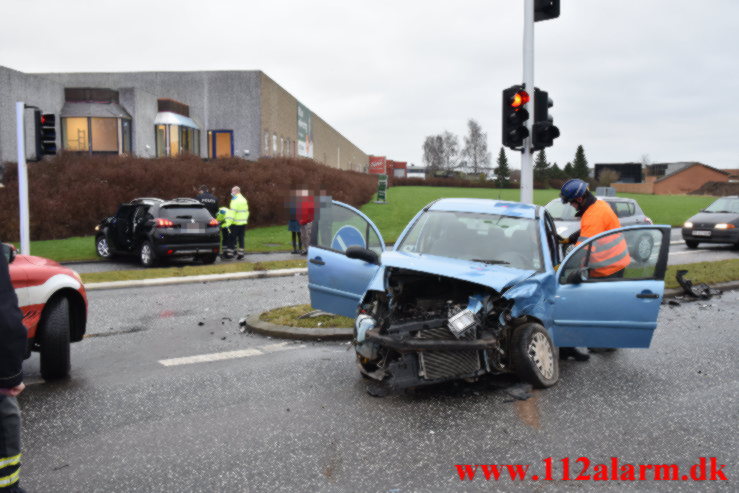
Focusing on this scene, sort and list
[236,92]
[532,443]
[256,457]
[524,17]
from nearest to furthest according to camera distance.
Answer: [256,457]
[532,443]
[524,17]
[236,92]

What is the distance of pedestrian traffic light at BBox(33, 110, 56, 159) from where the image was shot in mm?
13797

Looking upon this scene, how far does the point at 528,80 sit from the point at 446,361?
7246 millimetres

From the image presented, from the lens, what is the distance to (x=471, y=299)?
5.43 meters

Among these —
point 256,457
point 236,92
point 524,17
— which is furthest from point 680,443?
point 236,92

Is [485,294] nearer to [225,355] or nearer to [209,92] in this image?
[225,355]

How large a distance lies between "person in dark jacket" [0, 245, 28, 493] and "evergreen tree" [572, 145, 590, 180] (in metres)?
114

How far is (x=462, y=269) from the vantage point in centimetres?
565

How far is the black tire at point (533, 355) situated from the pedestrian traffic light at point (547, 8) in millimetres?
7129

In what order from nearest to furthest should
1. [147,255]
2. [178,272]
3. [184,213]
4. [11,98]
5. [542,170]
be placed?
1. [178,272]
2. [147,255]
3. [184,213]
4. [11,98]
5. [542,170]

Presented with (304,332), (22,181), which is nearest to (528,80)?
(304,332)

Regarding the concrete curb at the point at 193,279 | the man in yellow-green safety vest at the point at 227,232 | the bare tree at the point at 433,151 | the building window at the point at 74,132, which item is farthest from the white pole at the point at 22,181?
the bare tree at the point at 433,151

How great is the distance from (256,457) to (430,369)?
1593 millimetres

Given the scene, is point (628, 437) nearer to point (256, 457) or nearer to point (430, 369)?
point (430, 369)

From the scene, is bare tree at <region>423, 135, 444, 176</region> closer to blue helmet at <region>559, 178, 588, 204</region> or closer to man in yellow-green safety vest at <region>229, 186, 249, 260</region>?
man in yellow-green safety vest at <region>229, 186, 249, 260</region>
